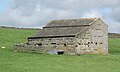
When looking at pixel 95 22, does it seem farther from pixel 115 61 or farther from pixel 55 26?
pixel 115 61

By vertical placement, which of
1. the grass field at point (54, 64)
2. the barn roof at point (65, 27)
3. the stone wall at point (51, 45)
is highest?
the barn roof at point (65, 27)

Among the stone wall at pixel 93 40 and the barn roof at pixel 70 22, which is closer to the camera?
the stone wall at pixel 93 40

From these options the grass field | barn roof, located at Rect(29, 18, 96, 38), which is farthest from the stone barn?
the grass field

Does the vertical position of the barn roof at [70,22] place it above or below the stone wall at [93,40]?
above

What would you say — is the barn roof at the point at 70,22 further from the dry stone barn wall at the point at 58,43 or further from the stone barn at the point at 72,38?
the dry stone barn wall at the point at 58,43

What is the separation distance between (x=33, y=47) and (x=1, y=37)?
19.0 metres

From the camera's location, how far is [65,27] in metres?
70.1

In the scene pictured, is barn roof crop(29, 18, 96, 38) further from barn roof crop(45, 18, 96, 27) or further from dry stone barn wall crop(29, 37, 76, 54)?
dry stone barn wall crop(29, 37, 76, 54)

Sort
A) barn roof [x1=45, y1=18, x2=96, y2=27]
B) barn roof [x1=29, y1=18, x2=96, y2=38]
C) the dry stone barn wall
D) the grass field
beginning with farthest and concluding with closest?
barn roof [x1=45, y1=18, x2=96, y2=27], barn roof [x1=29, y1=18, x2=96, y2=38], the dry stone barn wall, the grass field

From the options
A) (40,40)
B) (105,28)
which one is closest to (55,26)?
(40,40)

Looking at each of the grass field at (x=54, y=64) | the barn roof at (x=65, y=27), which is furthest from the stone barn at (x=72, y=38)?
the grass field at (x=54, y=64)

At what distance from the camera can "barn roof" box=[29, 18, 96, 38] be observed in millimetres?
67394

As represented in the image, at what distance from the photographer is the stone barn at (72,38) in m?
64.8

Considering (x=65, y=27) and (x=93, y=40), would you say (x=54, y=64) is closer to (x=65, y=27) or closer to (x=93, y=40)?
(x=93, y=40)
